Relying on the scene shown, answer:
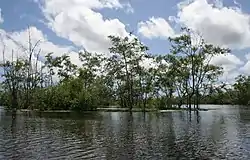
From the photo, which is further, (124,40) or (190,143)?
(124,40)

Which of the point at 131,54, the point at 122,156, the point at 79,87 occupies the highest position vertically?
the point at 131,54

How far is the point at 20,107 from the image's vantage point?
91.6 m

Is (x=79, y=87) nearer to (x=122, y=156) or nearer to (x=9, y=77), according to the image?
(x=9, y=77)

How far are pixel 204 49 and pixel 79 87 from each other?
97.1 ft

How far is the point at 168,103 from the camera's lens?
90.2m

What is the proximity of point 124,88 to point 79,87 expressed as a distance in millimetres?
14207

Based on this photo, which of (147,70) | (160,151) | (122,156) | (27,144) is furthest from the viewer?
(147,70)

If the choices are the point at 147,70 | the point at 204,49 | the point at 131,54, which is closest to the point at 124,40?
the point at 131,54

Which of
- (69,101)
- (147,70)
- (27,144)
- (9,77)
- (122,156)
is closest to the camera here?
(122,156)

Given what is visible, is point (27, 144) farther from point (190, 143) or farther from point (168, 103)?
point (168, 103)

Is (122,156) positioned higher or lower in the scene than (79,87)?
lower

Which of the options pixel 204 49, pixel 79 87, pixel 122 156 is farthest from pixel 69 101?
pixel 122 156

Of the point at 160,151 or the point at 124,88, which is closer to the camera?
the point at 160,151

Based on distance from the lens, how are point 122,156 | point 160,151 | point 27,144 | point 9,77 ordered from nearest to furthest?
point 122,156, point 160,151, point 27,144, point 9,77
